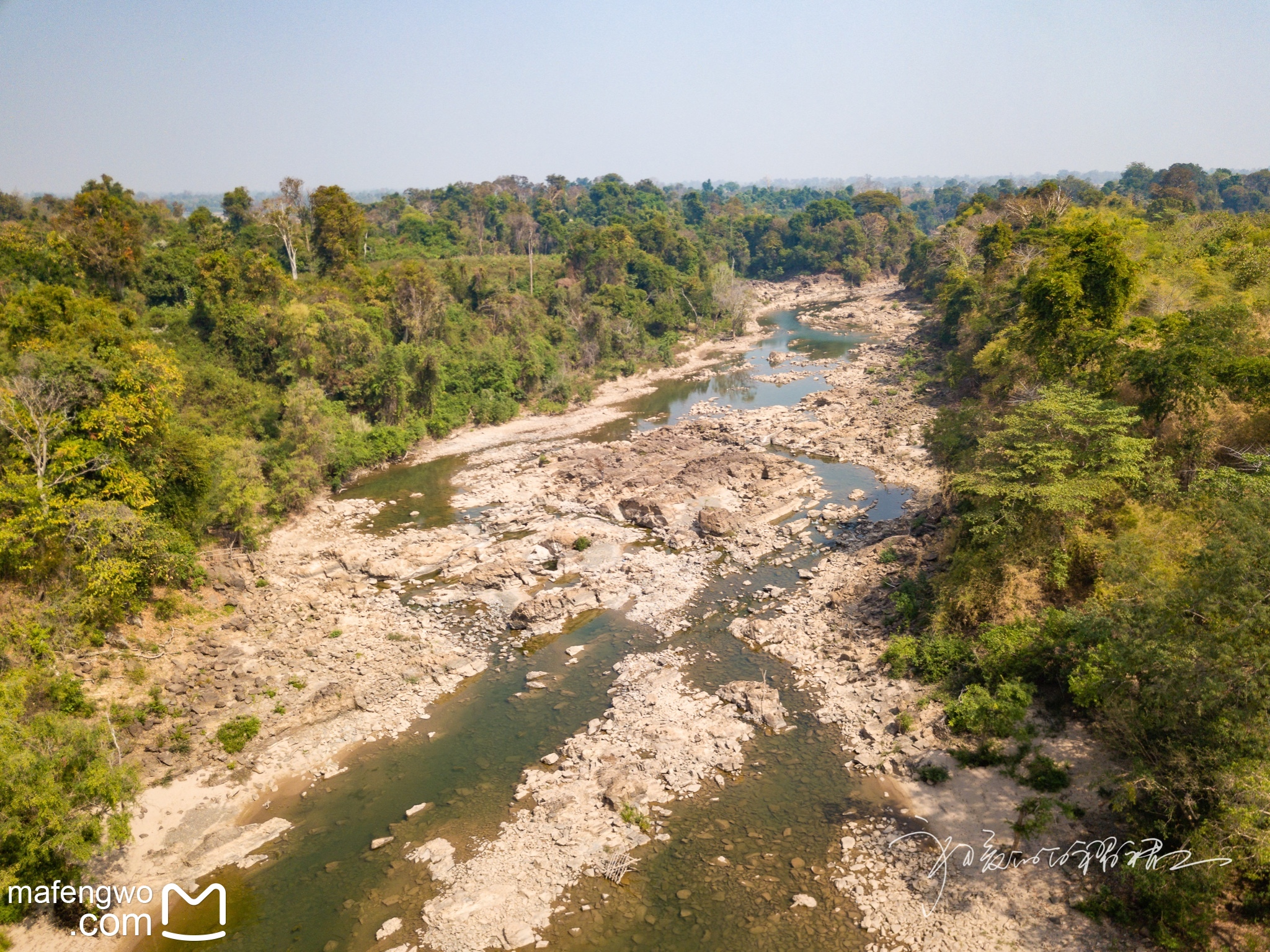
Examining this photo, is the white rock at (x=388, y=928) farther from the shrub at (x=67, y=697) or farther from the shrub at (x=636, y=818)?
the shrub at (x=67, y=697)

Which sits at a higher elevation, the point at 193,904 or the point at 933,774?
the point at 933,774

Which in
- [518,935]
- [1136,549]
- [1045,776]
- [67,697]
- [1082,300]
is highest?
[1082,300]

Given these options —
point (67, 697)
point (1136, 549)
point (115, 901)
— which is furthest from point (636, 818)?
point (67, 697)

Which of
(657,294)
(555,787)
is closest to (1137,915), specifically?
(555,787)

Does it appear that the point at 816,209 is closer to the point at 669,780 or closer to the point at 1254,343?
the point at 1254,343

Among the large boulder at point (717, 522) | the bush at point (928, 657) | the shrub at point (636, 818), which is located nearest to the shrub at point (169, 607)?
the shrub at point (636, 818)

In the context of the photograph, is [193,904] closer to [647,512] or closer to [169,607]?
[169,607]

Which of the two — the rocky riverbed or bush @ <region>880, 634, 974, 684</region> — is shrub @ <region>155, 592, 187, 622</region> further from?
bush @ <region>880, 634, 974, 684</region>

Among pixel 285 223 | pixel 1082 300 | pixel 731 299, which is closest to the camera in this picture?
pixel 1082 300
